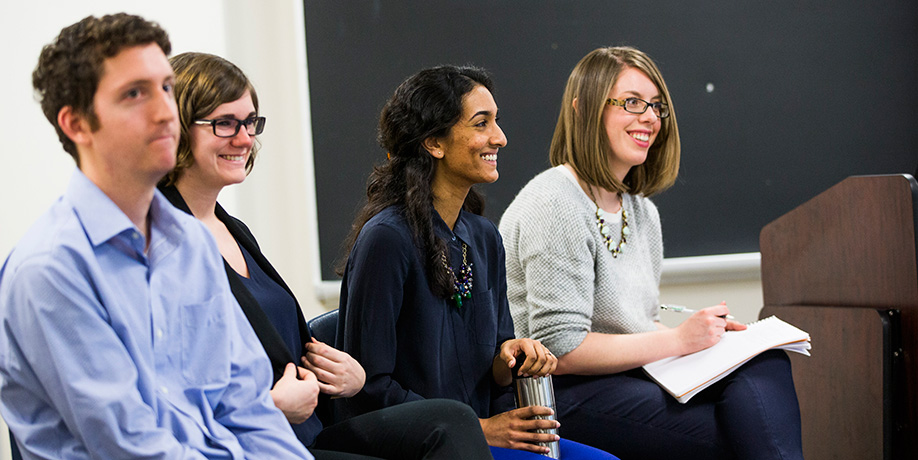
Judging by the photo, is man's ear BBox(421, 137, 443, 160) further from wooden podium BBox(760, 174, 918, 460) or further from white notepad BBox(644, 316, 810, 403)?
wooden podium BBox(760, 174, 918, 460)

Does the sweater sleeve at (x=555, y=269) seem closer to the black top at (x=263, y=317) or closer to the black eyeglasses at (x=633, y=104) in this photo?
the black eyeglasses at (x=633, y=104)

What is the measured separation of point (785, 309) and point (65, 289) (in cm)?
188

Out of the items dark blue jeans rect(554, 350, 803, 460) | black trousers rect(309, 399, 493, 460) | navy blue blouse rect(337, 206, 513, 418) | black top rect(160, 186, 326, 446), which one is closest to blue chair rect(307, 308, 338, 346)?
navy blue blouse rect(337, 206, 513, 418)

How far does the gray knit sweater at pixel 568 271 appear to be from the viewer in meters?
1.76

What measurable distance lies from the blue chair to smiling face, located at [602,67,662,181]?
2.67ft

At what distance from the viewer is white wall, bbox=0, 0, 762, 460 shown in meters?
2.37

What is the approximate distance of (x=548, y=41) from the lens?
9.46 ft

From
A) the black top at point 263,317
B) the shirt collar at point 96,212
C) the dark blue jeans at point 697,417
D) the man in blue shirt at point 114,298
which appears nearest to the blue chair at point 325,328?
the black top at point 263,317

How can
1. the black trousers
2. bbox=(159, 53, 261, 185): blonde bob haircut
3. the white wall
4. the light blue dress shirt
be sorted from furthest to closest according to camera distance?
the white wall, bbox=(159, 53, 261, 185): blonde bob haircut, the black trousers, the light blue dress shirt

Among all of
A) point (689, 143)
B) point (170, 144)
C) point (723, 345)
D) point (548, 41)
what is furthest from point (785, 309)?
point (170, 144)

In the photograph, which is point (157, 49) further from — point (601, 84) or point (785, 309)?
point (785, 309)

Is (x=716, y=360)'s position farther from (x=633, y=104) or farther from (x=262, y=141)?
(x=262, y=141)

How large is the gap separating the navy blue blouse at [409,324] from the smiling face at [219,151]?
284 millimetres

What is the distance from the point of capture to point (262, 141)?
2.77 meters
